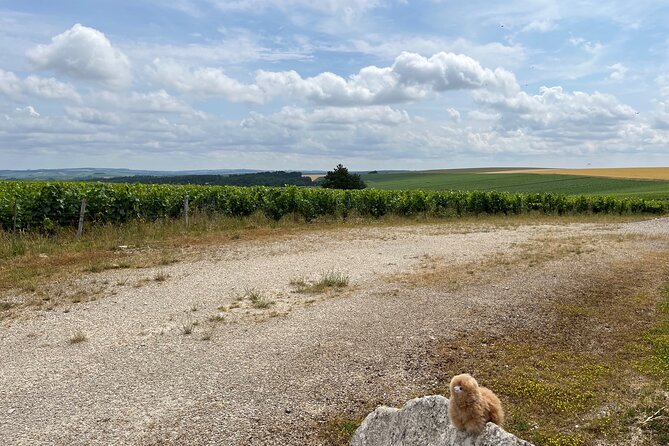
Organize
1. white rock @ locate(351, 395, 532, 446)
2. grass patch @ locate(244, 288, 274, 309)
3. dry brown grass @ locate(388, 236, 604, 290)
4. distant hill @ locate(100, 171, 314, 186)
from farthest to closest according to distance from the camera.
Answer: distant hill @ locate(100, 171, 314, 186)
dry brown grass @ locate(388, 236, 604, 290)
grass patch @ locate(244, 288, 274, 309)
white rock @ locate(351, 395, 532, 446)

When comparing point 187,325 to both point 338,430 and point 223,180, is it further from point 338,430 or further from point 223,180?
point 223,180

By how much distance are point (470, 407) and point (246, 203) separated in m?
21.6

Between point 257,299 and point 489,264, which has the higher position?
point 489,264

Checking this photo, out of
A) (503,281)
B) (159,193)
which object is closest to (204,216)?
(159,193)

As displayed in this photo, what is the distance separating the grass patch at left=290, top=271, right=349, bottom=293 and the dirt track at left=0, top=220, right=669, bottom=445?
370mm

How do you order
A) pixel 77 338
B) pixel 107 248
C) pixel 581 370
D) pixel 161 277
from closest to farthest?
pixel 581 370 → pixel 77 338 → pixel 161 277 → pixel 107 248

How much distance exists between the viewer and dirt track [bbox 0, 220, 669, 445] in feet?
17.4

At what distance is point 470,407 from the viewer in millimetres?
2688

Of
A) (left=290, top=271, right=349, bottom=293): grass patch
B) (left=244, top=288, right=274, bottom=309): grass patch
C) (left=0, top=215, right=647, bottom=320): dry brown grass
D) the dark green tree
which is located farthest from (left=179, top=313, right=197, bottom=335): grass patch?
the dark green tree

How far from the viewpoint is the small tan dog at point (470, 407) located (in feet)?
8.78

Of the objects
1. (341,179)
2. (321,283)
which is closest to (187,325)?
(321,283)

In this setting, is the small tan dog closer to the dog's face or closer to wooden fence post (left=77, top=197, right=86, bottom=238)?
the dog's face

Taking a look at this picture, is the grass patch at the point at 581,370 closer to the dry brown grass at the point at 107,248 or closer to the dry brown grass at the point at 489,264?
the dry brown grass at the point at 489,264

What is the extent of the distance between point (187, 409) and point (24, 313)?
5513mm
